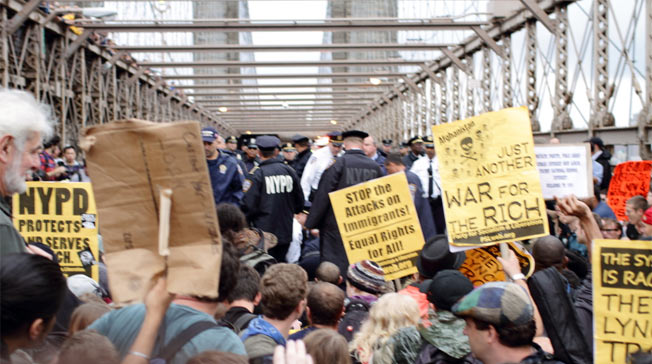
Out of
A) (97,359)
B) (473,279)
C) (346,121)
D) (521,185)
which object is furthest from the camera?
(346,121)

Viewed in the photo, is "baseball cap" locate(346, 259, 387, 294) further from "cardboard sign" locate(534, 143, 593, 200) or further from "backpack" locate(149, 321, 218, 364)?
"backpack" locate(149, 321, 218, 364)

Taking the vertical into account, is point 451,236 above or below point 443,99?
below

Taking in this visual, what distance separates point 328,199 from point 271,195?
0.72 metres

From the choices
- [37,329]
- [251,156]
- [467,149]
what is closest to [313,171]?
[251,156]

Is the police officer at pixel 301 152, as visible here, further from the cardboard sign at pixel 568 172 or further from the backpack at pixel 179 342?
the backpack at pixel 179 342

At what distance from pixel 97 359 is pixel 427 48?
24851 millimetres

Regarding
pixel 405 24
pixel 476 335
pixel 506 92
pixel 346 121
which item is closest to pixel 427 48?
pixel 405 24

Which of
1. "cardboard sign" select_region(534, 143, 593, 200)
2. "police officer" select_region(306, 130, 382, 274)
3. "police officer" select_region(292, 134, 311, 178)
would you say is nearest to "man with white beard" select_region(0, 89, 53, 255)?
"cardboard sign" select_region(534, 143, 593, 200)

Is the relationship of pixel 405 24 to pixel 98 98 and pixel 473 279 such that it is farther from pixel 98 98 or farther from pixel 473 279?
pixel 473 279

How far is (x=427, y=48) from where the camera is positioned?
85.4ft

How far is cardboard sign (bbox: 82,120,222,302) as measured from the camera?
2.25 m

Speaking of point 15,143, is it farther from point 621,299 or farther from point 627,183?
point 627,183

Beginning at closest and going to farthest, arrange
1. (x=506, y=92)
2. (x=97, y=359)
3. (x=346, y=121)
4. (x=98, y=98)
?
(x=97, y=359), (x=506, y=92), (x=98, y=98), (x=346, y=121)

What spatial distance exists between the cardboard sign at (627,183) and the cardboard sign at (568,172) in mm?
4343
